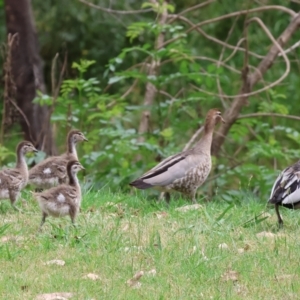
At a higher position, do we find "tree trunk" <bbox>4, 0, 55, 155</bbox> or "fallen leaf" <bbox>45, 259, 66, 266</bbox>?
"fallen leaf" <bbox>45, 259, 66, 266</bbox>

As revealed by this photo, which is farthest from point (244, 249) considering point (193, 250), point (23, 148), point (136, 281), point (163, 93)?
point (163, 93)

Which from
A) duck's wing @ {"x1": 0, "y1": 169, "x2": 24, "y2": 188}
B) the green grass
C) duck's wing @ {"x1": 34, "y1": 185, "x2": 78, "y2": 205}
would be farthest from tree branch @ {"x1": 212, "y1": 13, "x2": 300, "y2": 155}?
duck's wing @ {"x1": 34, "y1": 185, "x2": 78, "y2": 205}

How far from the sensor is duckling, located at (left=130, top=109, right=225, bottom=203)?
11.5 meters

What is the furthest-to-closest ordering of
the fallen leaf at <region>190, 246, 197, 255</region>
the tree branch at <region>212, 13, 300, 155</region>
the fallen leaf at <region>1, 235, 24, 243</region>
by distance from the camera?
the tree branch at <region>212, 13, 300, 155</region> → the fallen leaf at <region>1, 235, 24, 243</region> → the fallen leaf at <region>190, 246, 197, 255</region>

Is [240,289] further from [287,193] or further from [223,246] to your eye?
[287,193]

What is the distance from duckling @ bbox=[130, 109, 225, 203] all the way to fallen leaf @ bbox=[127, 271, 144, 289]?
10.8 ft

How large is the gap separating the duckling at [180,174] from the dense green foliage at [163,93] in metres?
0.59

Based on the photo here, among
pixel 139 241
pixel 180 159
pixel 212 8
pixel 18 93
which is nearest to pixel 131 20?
pixel 212 8

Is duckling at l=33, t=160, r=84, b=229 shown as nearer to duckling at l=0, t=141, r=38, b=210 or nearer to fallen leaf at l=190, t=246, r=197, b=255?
duckling at l=0, t=141, r=38, b=210

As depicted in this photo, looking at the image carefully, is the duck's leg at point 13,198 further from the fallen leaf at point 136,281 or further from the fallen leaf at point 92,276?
the fallen leaf at point 136,281

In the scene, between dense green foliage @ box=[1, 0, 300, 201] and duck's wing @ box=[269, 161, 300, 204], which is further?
dense green foliage @ box=[1, 0, 300, 201]

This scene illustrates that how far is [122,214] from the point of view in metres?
10.2

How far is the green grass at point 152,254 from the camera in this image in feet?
25.4

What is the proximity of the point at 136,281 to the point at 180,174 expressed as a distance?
151 inches
